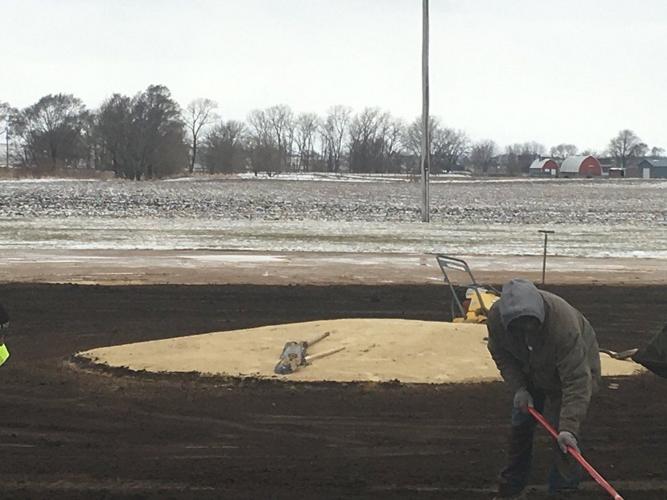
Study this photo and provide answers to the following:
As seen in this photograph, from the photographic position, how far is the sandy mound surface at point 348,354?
9812mm

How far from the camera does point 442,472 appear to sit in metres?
6.80

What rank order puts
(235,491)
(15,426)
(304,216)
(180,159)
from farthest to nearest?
(180,159), (304,216), (15,426), (235,491)

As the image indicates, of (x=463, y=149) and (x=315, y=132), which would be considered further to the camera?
(x=463, y=149)

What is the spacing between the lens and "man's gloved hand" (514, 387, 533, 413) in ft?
19.2

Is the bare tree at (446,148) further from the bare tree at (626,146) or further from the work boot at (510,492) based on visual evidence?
the work boot at (510,492)

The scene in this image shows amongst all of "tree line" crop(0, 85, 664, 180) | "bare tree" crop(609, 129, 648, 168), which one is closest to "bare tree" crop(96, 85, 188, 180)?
"tree line" crop(0, 85, 664, 180)

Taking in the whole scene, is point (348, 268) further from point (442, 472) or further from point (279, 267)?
point (442, 472)

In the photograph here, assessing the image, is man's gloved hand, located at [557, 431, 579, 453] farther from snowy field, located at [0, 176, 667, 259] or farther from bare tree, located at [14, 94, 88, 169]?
bare tree, located at [14, 94, 88, 169]

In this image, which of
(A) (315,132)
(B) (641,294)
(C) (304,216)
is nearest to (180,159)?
(A) (315,132)

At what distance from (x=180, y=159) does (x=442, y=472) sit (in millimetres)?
101449

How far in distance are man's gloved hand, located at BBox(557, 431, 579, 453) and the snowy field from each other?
1889 centimetres

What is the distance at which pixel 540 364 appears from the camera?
5715 millimetres

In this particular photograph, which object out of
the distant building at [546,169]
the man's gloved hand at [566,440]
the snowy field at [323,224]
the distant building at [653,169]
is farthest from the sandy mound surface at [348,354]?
the distant building at [653,169]

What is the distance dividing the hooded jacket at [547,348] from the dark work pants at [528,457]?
0.20 meters
